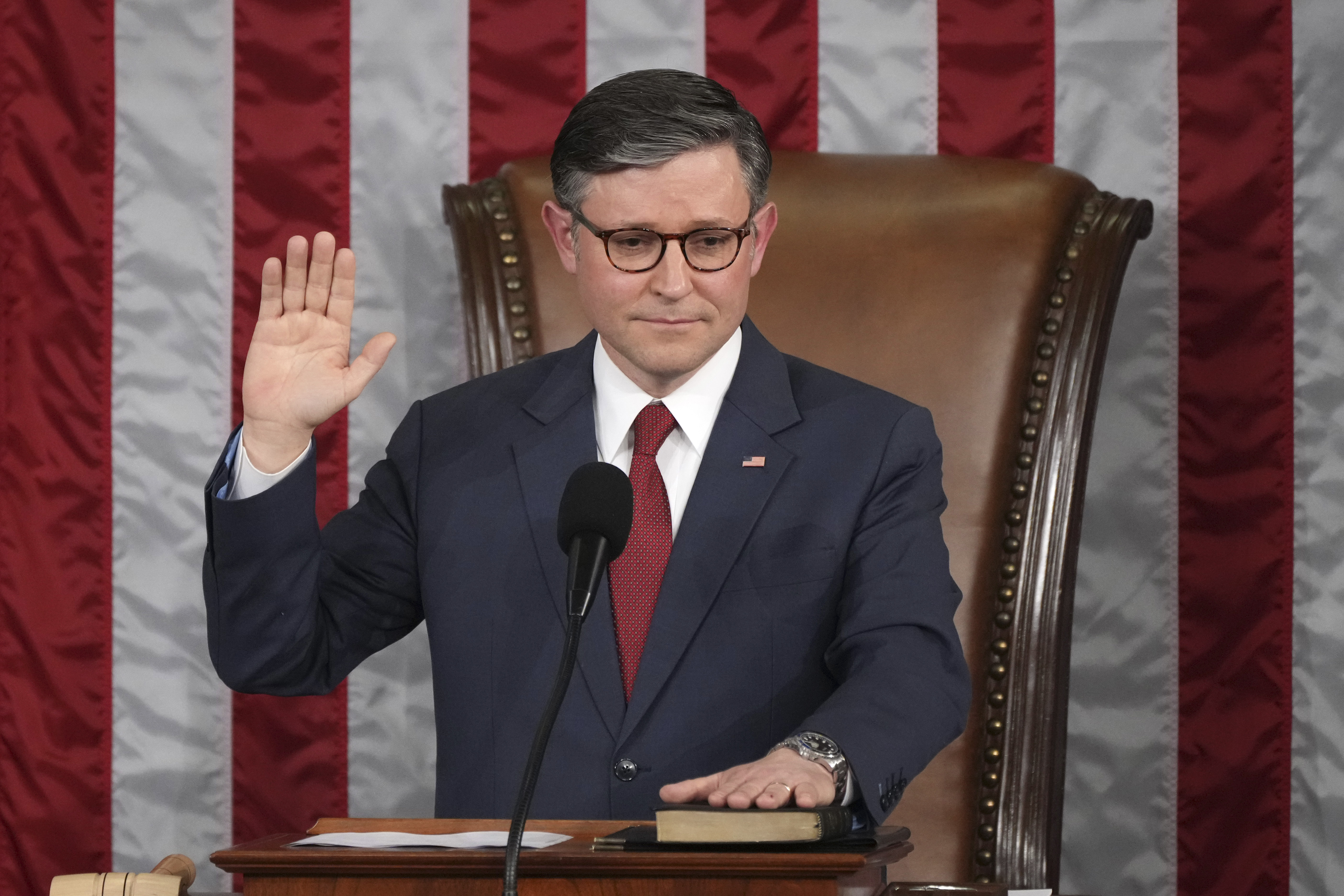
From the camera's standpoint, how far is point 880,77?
8.20 feet

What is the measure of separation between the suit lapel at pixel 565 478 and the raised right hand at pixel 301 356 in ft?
0.89

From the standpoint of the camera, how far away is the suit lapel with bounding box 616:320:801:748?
5.31 feet

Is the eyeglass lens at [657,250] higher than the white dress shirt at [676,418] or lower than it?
higher

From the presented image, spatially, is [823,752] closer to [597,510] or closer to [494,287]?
[597,510]

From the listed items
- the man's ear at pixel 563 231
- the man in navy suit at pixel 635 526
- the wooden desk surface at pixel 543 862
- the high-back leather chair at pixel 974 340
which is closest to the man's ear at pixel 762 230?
the man in navy suit at pixel 635 526

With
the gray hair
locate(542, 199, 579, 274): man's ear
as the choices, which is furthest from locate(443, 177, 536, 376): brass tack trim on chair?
the gray hair

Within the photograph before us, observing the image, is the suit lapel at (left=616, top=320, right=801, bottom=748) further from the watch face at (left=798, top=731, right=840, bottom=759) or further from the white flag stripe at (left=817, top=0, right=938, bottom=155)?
the white flag stripe at (left=817, top=0, right=938, bottom=155)

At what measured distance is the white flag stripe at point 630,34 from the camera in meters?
2.53

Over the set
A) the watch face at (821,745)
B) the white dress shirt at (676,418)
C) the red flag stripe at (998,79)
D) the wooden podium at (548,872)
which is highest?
the red flag stripe at (998,79)

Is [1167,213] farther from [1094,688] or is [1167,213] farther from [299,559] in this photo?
[299,559]

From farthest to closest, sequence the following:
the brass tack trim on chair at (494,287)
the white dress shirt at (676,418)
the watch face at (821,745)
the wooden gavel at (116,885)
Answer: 1. the brass tack trim on chair at (494,287)
2. the white dress shirt at (676,418)
3. the watch face at (821,745)
4. the wooden gavel at (116,885)

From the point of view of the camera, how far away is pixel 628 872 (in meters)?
1.03

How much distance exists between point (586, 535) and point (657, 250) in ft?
1.94

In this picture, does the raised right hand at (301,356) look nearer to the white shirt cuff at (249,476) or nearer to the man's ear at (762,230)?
the white shirt cuff at (249,476)
